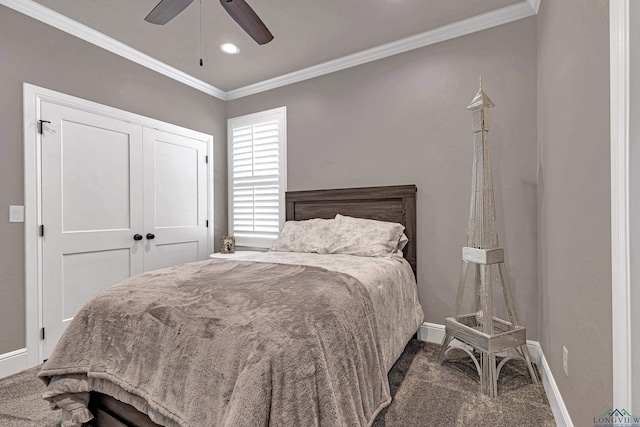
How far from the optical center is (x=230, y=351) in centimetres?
112

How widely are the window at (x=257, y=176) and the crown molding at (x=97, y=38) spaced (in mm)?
751

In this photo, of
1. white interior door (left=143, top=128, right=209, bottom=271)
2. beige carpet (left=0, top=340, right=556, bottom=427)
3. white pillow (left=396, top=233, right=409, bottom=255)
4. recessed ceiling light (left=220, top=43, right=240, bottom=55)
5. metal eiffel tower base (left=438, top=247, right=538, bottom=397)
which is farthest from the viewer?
white interior door (left=143, top=128, right=209, bottom=271)

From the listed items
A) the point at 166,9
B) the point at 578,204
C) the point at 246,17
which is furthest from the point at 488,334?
the point at 166,9

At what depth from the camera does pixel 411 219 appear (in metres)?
2.84

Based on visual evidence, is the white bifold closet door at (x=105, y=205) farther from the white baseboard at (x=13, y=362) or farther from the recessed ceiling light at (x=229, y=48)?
the recessed ceiling light at (x=229, y=48)

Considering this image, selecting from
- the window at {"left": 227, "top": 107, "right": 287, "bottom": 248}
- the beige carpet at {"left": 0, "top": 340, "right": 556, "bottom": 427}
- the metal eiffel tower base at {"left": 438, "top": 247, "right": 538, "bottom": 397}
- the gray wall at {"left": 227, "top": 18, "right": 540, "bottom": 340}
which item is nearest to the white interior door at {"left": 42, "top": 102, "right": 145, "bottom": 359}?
the beige carpet at {"left": 0, "top": 340, "right": 556, "bottom": 427}

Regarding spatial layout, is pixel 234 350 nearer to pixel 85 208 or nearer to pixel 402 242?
pixel 402 242

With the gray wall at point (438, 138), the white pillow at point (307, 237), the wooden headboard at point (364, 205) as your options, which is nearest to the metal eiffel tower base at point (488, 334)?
the gray wall at point (438, 138)

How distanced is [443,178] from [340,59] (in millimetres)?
1627

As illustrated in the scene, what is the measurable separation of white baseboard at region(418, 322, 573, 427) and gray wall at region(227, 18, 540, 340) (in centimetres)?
9

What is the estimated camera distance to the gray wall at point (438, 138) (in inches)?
95.7

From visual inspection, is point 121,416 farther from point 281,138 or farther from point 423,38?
point 423,38

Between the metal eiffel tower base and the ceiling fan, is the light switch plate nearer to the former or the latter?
the ceiling fan

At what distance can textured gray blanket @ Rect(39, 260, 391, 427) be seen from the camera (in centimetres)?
103
